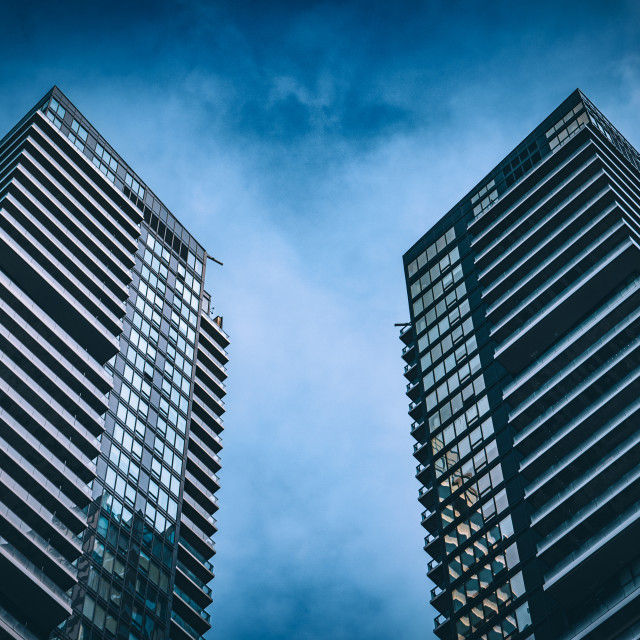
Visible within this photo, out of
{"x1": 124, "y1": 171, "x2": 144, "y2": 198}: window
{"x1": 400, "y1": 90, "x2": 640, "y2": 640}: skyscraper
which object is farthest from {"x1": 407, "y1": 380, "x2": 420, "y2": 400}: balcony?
{"x1": 124, "y1": 171, "x2": 144, "y2": 198}: window

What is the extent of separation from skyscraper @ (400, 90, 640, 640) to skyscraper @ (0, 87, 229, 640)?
2015 centimetres

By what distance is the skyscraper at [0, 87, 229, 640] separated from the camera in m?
68.8

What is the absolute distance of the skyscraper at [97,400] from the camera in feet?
226

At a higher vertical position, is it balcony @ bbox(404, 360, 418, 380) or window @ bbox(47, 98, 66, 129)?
window @ bbox(47, 98, 66, 129)

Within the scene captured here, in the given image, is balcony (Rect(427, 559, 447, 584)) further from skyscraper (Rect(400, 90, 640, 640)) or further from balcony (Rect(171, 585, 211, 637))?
balcony (Rect(171, 585, 211, 637))

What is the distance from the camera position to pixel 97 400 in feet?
263

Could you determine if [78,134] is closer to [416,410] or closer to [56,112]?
[56,112]

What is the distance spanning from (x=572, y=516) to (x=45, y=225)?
48.7 metres

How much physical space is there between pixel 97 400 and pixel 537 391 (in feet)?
110

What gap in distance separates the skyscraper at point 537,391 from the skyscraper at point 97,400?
20.1 meters

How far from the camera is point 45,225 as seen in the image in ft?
285

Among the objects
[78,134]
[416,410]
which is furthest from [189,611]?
[78,134]

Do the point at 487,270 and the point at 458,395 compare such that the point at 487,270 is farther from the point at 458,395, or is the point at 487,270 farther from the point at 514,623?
the point at 514,623

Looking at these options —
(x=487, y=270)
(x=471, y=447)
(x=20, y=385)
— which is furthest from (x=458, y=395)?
(x=20, y=385)
